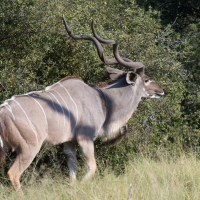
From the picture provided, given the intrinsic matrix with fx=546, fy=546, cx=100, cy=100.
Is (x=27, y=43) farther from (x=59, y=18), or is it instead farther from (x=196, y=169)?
(x=196, y=169)

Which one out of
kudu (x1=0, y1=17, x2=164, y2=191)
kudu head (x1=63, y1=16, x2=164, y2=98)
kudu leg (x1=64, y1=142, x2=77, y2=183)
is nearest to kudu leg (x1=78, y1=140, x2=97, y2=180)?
kudu (x1=0, y1=17, x2=164, y2=191)

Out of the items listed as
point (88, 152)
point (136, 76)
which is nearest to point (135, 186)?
point (88, 152)

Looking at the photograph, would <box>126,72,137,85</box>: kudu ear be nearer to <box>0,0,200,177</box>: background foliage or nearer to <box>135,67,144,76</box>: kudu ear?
<box>135,67,144,76</box>: kudu ear

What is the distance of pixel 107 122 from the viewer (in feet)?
18.4

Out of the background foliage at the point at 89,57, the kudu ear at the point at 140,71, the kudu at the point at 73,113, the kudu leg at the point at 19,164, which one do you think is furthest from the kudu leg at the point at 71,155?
the kudu ear at the point at 140,71

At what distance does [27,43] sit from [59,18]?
410 millimetres

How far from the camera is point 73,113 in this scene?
5148mm

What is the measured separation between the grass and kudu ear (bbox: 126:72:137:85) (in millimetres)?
1196

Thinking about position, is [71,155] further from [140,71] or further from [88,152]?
[140,71]

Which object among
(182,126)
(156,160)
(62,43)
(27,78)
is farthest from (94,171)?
(182,126)

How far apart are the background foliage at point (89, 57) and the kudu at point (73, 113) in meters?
0.21

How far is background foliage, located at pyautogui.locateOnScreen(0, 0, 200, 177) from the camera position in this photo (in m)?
5.33

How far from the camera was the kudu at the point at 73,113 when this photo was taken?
4531mm

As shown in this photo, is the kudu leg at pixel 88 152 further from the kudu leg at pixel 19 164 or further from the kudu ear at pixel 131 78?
the kudu ear at pixel 131 78
